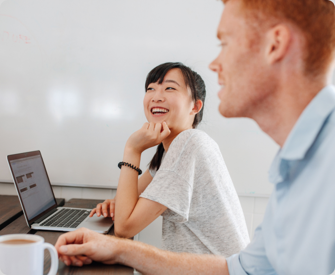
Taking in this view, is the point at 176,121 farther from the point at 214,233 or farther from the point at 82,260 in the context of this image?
the point at 82,260

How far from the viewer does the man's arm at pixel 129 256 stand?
64 centimetres

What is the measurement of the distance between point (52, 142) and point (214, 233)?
114 centimetres

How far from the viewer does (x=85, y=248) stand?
63 centimetres

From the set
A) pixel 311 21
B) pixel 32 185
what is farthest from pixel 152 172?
pixel 311 21

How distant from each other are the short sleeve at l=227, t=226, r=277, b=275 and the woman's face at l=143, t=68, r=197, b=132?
24.2 inches

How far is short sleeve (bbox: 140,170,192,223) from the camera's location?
83 centimetres

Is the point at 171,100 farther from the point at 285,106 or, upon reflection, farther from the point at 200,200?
the point at 285,106

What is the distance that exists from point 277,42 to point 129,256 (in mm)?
606

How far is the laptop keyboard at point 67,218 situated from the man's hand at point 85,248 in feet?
1.20

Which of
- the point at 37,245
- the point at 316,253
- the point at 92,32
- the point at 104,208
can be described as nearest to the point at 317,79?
the point at 316,253

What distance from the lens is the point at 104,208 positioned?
3.52 feet

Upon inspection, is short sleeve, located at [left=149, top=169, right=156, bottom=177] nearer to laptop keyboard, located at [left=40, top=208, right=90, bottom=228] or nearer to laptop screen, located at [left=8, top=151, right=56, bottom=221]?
laptop keyboard, located at [left=40, top=208, right=90, bottom=228]

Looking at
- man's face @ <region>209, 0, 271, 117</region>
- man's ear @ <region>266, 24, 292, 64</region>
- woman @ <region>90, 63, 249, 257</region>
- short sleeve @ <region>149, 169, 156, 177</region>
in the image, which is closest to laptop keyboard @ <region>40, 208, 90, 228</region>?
woman @ <region>90, 63, 249, 257</region>

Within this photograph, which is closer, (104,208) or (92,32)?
(104,208)
